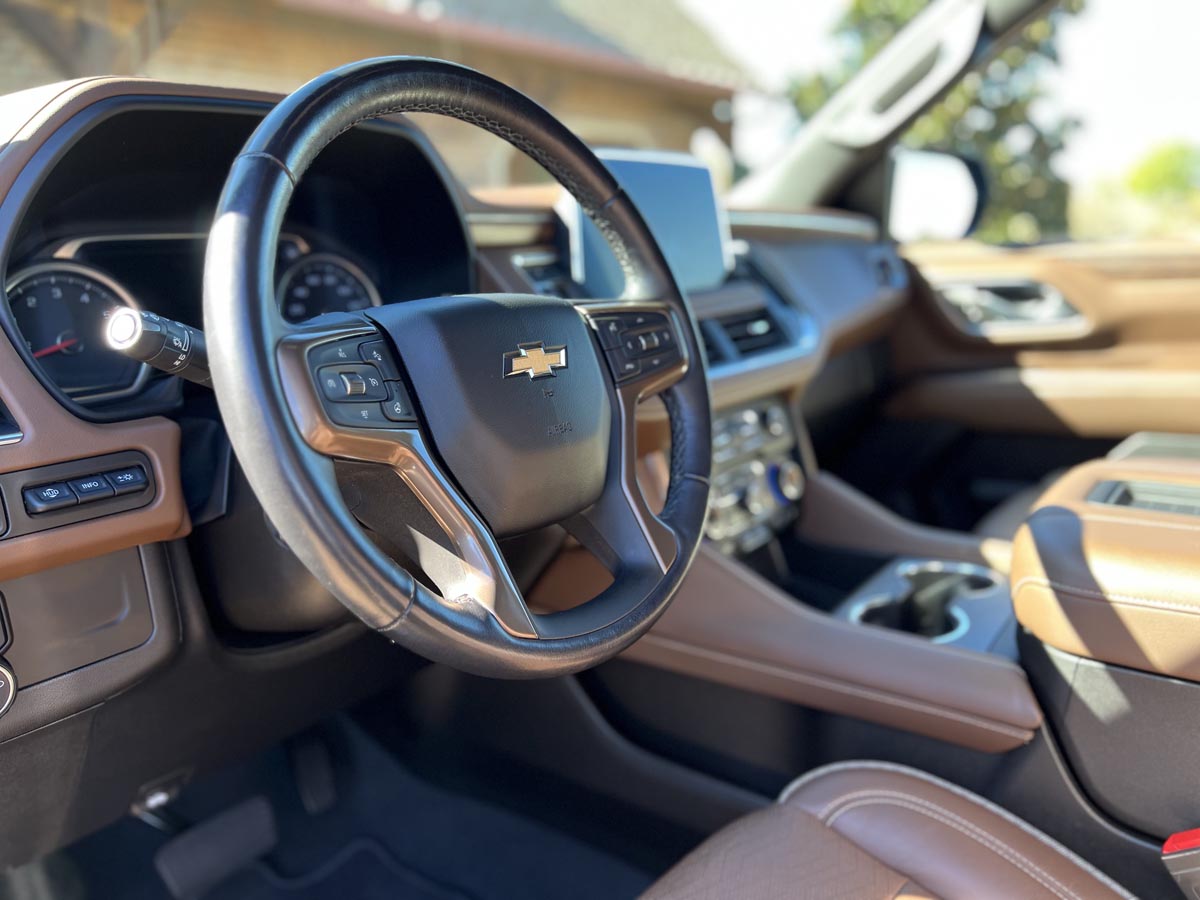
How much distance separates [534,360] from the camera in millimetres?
1030

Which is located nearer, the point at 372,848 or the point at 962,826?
the point at 962,826

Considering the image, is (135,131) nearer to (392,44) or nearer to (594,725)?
(594,725)

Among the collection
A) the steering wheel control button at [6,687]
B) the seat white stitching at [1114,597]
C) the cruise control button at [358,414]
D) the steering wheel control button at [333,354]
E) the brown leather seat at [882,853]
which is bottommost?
the brown leather seat at [882,853]

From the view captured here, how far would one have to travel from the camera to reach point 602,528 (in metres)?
1.12

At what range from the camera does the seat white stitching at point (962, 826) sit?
103 cm

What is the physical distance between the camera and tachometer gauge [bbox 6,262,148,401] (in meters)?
1.13

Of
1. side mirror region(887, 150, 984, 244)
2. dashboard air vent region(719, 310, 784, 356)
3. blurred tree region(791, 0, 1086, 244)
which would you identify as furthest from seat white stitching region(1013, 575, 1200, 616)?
blurred tree region(791, 0, 1086, 244)

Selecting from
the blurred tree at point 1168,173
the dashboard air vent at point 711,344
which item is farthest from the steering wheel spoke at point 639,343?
the blurred tree at point 1168,173

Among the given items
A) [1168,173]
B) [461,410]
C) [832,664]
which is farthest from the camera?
[1168,173]

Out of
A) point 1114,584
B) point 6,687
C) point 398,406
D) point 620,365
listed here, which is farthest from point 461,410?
point 1114,584

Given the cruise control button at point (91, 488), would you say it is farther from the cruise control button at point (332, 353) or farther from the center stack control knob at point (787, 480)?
the center stack control knob at point (787, 480)

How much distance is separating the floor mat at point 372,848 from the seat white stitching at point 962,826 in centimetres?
58

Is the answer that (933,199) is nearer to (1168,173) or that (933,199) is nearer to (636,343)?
(636,343)

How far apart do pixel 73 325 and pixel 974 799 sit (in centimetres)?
117
